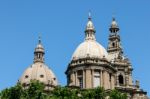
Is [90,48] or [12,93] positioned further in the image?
[90,48]

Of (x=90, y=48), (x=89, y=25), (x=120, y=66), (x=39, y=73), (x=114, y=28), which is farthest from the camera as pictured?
(x=114, y=28)

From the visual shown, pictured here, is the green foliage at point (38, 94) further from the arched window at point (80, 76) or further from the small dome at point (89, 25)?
the small dome at point (89, 25)

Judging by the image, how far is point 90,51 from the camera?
130 m

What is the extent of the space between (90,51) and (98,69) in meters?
5.63

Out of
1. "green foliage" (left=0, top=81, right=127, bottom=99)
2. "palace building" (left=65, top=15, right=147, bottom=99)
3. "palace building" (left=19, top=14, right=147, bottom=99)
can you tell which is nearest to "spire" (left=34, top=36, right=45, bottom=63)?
"palace building" (left=19, top=14, right=147, bottom=99)

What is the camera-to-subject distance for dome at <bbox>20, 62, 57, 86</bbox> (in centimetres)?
12988

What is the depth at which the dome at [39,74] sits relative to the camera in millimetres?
129875

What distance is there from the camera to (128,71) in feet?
450

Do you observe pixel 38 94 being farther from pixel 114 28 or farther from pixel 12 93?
pixel 114 28

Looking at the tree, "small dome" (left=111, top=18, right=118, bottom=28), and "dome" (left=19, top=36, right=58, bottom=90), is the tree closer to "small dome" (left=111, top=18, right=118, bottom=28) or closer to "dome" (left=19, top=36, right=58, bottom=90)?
"dome" (left=19, top=36, right=58, bottom=90)

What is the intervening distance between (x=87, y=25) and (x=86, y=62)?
49.2 ft

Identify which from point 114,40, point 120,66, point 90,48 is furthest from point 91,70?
point 114,40

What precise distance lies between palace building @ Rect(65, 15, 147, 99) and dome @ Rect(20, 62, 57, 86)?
15.2 feet

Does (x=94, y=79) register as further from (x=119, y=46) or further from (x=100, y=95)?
(x=100, y=95)
